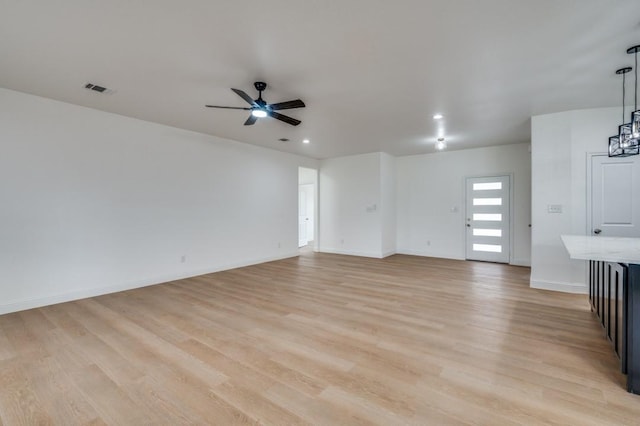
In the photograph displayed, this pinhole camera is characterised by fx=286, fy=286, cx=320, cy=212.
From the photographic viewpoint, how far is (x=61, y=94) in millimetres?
3736

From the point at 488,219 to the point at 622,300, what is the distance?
4959 millimetres

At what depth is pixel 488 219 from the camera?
6.89 meters

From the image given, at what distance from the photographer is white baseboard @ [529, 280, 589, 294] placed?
4.31 m

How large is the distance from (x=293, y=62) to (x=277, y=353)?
9.27 ft

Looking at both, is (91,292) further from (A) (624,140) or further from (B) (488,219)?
(B) (488,219)

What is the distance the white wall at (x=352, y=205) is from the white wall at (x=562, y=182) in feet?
11.3

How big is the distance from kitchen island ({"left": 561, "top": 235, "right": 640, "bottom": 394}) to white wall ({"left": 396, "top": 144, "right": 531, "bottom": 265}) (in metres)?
3.87

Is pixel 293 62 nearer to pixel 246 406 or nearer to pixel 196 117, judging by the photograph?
pixel 196 117

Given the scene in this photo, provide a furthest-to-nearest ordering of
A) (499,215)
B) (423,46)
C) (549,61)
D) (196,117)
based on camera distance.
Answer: (499,215), (196,117), (549,61), (423,46)

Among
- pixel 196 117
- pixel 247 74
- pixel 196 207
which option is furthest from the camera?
pixel 196 207

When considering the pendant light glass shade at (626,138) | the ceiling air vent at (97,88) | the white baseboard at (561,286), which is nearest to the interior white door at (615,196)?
the white baseboard at (561,286)

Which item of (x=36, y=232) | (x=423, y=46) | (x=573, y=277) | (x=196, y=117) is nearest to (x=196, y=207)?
(x=196, y=117)

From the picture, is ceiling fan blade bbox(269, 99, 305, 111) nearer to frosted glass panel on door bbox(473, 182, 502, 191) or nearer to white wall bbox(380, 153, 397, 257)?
white wall bbox(380, 153, 397, 257)

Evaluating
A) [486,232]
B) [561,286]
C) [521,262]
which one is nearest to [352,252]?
[486,232]
